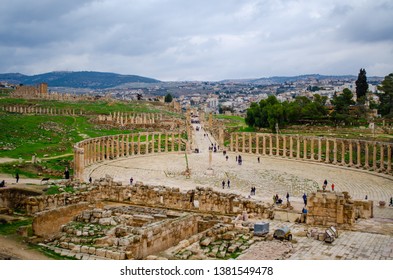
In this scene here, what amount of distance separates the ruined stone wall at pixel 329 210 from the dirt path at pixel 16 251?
49.7ft

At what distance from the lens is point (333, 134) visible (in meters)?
78.1

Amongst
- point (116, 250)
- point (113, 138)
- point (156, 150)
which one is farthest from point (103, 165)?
point (116, 250)

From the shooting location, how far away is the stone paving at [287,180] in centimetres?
2236

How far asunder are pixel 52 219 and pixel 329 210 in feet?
50.0

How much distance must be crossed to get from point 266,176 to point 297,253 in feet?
110

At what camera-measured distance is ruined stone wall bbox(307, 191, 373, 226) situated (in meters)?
27.1

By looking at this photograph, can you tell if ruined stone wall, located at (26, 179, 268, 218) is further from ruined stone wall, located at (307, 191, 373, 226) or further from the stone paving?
the stone paving

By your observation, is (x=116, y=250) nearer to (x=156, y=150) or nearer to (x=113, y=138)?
(x=113, y=138)

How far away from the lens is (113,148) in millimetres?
68875

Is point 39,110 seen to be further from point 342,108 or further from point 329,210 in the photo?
point 329,210

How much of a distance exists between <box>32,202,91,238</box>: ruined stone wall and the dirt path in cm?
161

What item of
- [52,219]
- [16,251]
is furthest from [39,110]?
[16,251]

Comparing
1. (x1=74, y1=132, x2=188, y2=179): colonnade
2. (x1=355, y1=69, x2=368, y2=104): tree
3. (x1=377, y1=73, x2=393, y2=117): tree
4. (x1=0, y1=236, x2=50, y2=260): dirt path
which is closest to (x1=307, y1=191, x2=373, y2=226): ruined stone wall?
(x1=0, y1=236, x2=50, y2=260): dirt path

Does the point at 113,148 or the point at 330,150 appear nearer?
the point at 113,148
